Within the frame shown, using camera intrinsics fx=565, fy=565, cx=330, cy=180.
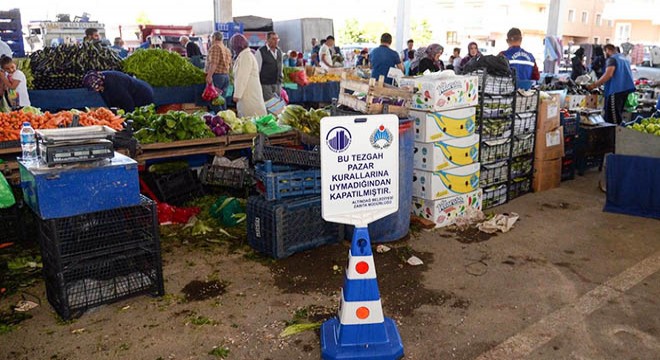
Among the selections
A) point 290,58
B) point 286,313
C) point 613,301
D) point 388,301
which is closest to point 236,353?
point 286,313

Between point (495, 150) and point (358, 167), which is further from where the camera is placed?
point (495, 150)

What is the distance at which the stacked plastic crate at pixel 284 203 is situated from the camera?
5.17 metres

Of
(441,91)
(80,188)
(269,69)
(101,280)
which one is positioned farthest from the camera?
(269,69)

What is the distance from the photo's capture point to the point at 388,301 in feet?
14.6

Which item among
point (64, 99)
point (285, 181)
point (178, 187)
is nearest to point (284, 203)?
point (285, 181)

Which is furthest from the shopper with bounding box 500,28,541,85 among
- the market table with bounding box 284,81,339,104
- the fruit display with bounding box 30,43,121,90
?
the fruit display with bounding box 30,43,121,90

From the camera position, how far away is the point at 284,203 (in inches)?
203

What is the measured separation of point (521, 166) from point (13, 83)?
706 cm

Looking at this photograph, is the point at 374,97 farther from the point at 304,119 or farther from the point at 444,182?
the point at 304,119

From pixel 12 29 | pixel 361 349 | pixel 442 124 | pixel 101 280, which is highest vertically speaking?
pixel 12 29

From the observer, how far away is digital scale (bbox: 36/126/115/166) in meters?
3.87

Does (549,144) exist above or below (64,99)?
below

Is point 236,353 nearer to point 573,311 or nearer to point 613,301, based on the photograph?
point 573,311

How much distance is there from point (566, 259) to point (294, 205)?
8.60ft
